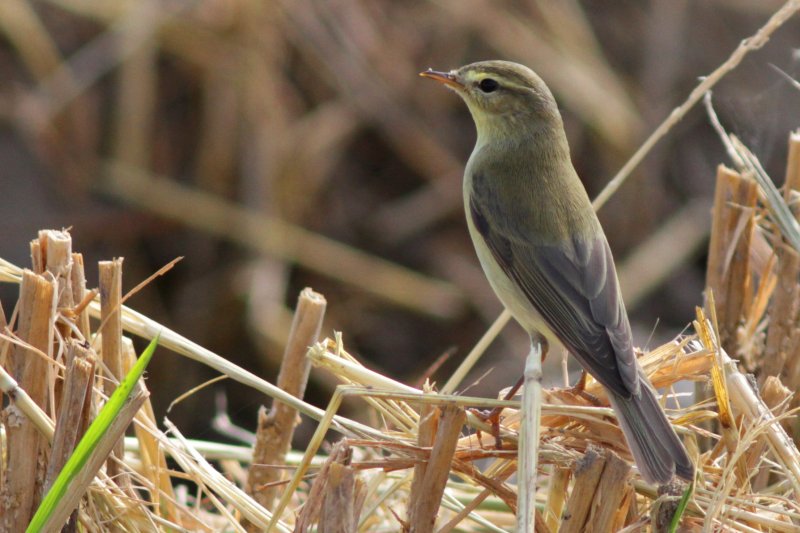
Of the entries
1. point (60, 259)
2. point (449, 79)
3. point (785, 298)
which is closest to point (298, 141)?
point (449, 79)

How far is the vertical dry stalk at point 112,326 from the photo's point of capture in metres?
2.35

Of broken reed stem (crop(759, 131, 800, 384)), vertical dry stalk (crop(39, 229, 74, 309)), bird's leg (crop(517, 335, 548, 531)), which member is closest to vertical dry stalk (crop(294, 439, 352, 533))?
bird's leg (crop(517, 335, 548, 531))

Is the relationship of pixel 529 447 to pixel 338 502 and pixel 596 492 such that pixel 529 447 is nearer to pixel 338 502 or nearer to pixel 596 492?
pixel 596 492

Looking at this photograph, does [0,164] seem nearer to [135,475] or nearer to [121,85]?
[121,85]

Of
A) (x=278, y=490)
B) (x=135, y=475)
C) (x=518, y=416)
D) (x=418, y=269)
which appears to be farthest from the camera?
(x=418, y=269)

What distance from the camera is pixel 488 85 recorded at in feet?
11.2

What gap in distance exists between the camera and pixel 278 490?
301 cm

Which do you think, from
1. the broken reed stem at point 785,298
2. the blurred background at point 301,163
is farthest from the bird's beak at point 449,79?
the blurred background at point 301,163

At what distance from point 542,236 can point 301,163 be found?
3368 millimetres

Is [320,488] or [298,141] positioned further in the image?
[298,141]

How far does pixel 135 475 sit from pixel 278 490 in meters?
0.74

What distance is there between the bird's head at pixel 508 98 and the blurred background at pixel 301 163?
2706 millimetres

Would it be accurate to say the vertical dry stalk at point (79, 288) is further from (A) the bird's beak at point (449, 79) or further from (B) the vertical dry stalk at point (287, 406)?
(A) the bird's beak at point (449, 79)

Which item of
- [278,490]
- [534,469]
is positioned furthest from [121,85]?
[534,469]
